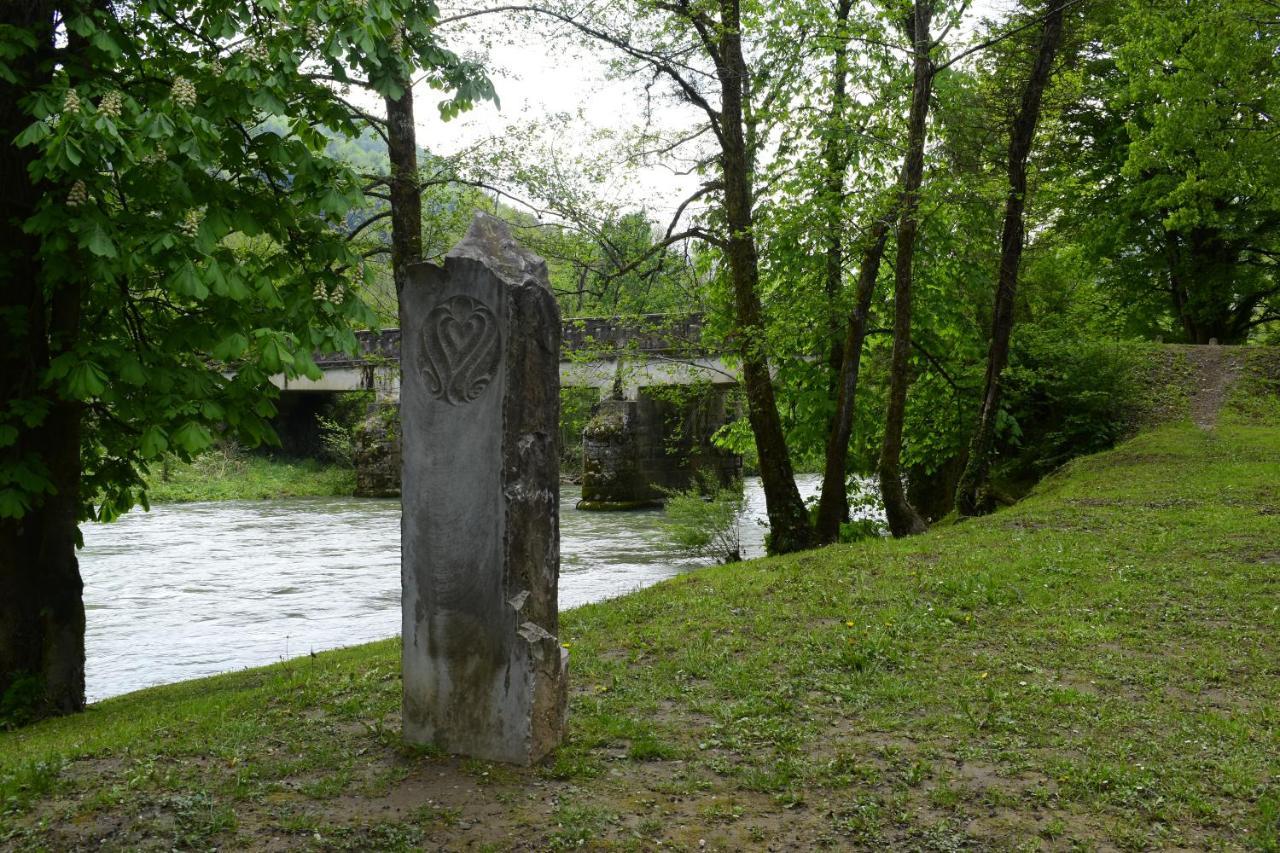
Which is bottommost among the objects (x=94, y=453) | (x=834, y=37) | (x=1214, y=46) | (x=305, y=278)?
(x=94, y=453)

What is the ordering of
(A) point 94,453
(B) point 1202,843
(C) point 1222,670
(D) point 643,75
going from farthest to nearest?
(D) point 643,75 < (A) point 94,453 < (C) point 1222,670 < (B) point 1202,843

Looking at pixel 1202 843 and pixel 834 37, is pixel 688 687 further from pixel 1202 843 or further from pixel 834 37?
pixel 834 37

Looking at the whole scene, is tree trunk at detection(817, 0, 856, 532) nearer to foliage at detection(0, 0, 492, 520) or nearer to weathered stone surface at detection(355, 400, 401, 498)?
foliage at detection(0, 0, 492, 520)

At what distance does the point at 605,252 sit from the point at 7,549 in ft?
28.2

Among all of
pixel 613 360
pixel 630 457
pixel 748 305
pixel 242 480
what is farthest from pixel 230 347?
pixel 242 480

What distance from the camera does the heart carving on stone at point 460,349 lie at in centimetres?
525

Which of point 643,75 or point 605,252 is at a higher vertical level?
point 643,75

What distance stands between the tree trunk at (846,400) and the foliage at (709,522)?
185 cm

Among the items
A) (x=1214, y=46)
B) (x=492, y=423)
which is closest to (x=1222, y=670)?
(x=492, y=423)

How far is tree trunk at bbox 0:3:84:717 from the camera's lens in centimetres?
704

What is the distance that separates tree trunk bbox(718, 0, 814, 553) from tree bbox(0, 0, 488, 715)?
23.2 ft

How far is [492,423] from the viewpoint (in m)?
5.22

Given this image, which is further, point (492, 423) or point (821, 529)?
point (821, 529)

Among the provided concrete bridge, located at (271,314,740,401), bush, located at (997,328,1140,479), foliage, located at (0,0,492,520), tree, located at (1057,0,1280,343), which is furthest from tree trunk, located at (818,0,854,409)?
foliage, located at (0,0,492,520)
